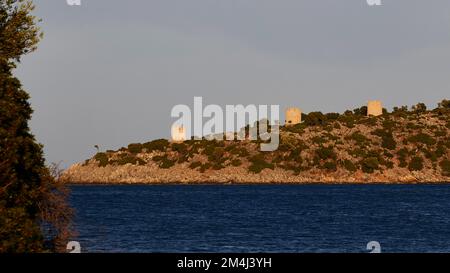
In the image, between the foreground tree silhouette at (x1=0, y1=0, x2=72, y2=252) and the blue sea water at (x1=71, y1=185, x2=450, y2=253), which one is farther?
the blue sea water at (x1=71, y1=185, x2=450, y2=253)

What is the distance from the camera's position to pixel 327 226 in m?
82.6

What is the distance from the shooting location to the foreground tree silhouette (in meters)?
23.2

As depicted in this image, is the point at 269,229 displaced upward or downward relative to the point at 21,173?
downward

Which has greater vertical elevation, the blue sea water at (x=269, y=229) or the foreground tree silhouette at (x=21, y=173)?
the foreground tree silhouette at (x=21, y=173)

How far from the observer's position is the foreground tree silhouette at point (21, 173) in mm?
23234

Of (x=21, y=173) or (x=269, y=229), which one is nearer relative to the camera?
(x=21, y=173)

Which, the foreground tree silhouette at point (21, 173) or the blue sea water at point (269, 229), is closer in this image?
the foreground tree silhouette at point (21, 173)

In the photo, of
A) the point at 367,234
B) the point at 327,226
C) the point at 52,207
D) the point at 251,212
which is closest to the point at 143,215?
the point at 251,212

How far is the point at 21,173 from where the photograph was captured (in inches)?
1017
